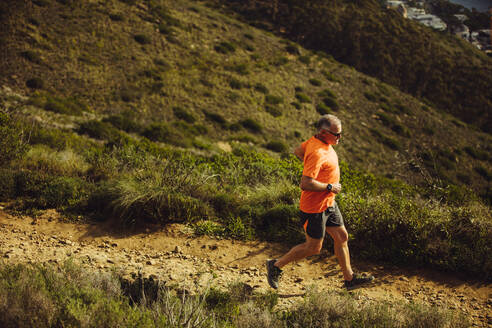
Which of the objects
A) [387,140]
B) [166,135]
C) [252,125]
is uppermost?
[166,135]

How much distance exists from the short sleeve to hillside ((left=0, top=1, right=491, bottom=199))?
35.4 feet

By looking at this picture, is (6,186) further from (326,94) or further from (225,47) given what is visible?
(225,47)

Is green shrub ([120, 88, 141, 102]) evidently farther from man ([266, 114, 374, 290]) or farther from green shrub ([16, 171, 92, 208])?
man ([266, 114, 374, 290])

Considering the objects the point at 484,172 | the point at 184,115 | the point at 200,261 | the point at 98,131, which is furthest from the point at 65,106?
the point at 484,172

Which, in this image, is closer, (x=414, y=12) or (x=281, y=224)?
(x=281, y=224)

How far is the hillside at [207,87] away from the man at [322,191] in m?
10.7

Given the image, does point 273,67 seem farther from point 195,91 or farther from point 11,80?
point 11,80

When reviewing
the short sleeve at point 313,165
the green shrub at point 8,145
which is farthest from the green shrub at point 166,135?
the short sleeve at point 313,165

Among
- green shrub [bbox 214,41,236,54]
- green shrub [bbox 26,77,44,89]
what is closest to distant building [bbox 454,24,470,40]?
green shrub [bbox 214,41,236,54]

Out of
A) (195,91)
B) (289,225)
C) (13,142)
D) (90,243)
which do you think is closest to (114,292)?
(90,243)

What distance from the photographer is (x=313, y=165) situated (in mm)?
3066

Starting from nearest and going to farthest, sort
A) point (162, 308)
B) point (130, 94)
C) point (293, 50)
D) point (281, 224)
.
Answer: point (162, 308) < point (281, 224) < point (130, 94) < point (293, 50)

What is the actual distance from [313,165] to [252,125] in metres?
15.4

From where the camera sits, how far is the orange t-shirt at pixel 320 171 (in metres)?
3.09
